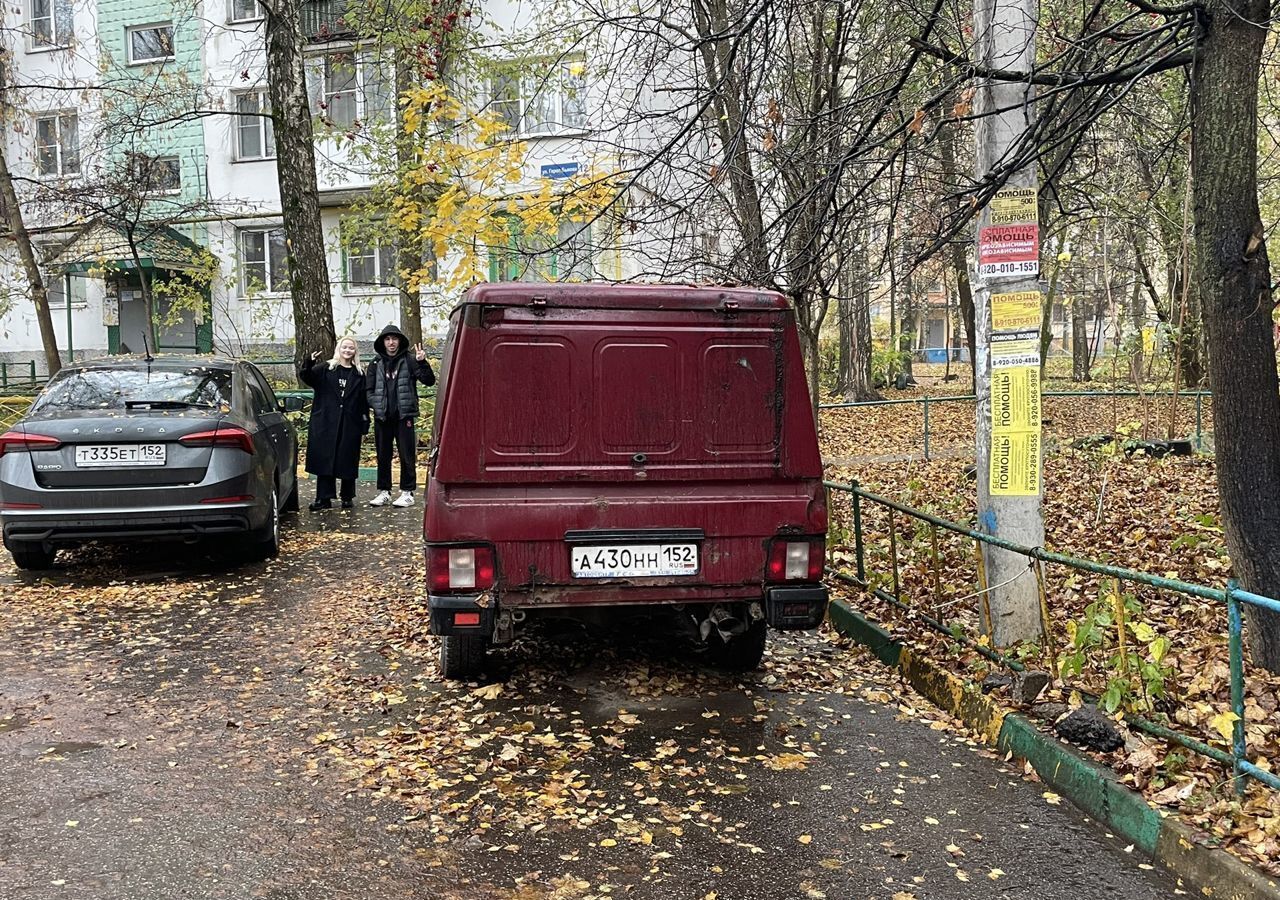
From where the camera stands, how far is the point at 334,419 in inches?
458

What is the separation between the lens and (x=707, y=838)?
3947 millimetres

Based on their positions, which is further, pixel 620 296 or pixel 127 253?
pixel 127 253

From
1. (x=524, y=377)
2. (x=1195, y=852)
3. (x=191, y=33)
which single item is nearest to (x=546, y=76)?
(x=524, y=377)

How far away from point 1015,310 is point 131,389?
21.5ft

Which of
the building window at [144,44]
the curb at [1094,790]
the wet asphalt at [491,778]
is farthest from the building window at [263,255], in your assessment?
the curb at [1094,790]

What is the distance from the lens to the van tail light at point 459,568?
504cm

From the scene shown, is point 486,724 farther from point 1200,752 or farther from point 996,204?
point 996,204

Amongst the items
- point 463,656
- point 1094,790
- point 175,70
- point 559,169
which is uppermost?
point 175,70

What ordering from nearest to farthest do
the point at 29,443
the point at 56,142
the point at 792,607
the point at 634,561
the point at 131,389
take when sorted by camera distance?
the point at 634,561
the point at 792,607
the point at 29,443
the point at 131,389
the point at 56,142

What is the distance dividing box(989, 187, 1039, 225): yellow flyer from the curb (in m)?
2.44

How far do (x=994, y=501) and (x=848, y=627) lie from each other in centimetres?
166

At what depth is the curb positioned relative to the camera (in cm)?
347

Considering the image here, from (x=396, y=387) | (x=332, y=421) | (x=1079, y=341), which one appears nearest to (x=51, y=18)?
(x=332, y=421)

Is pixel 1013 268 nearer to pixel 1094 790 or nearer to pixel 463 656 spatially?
pixel 1094 790
